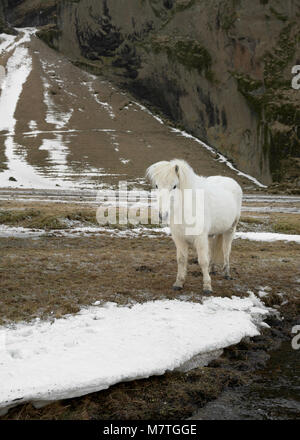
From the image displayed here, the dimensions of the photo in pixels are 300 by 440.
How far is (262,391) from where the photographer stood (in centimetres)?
551

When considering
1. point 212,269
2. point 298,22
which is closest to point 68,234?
point 212,269

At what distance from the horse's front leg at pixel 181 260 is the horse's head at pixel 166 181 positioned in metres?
1.32

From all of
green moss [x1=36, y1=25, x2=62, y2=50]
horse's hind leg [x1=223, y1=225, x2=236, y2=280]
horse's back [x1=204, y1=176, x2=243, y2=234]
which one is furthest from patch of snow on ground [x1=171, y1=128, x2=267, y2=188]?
green moss [x1=36, y1=25, x2=62, y2=50]

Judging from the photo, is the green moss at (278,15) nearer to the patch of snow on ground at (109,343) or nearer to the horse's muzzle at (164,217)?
the patch of snow on ground at (109,343)

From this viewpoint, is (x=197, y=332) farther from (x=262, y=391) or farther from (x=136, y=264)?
(x=136, y=264)

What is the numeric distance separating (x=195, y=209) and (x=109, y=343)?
157 inches

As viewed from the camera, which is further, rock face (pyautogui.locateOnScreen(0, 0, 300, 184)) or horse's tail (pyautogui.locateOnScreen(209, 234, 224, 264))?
rock face (pyautogui.locateOnScreen(0, 0, 300, 184))

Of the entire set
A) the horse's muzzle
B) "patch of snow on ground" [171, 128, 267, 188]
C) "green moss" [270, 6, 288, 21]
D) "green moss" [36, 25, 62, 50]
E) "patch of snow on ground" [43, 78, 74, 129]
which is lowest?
"patch of snow on ground" [171, 128, 267, 188]

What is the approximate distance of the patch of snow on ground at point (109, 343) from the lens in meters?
4.96

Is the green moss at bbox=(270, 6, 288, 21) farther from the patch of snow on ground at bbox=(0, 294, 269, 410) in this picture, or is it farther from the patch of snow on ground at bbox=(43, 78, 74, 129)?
the patch of snow on ground at bbox=(0, 294, 269, 410)

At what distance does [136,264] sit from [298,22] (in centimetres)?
7576

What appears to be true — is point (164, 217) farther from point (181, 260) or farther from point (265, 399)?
point (265, 399)

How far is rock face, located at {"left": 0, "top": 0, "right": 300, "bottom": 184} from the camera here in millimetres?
72000

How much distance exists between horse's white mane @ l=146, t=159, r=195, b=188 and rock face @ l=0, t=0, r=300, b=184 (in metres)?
67.5
